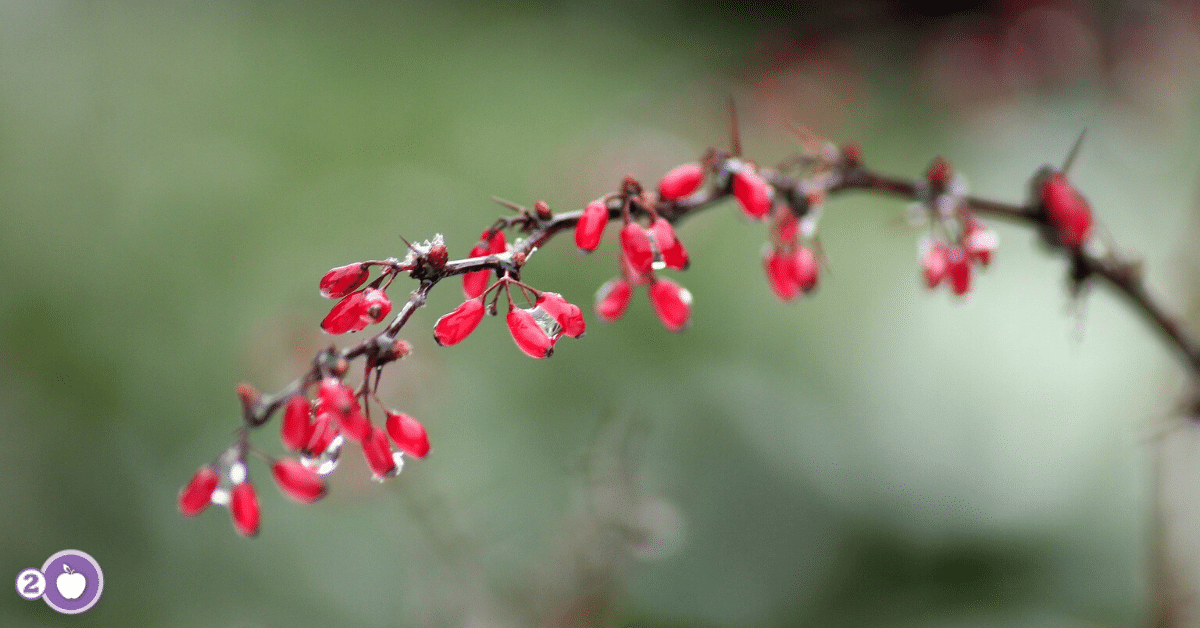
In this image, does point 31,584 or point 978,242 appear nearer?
point 978,242

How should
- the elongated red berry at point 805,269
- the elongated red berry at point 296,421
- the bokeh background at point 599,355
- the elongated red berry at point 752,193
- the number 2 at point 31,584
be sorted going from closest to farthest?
1. the elongated red berry at point 296,421
2. the elongated red berry at point 752,193
3. the elongated red berry at point 805,269
4. the number 2 at point 31,584
5. the bokeh background at point 599,355

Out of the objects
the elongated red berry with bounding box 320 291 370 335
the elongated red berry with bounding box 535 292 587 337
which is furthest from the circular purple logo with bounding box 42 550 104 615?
the elongated red berry with bounding box 535 292 587 337

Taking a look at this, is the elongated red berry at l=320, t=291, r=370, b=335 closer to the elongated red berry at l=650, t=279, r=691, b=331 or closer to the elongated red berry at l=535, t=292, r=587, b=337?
the elongated red berry at l=535, t=292, r=587, b=337

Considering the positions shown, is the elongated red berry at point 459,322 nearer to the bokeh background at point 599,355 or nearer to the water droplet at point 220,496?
the water droplet at point 220,496

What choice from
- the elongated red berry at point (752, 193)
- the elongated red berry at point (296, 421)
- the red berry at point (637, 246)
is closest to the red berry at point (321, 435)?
the elongated red berry at point (296, 421)

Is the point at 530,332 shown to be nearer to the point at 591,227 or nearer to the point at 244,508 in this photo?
the point at 591,227

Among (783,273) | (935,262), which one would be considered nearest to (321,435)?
(783,273)
